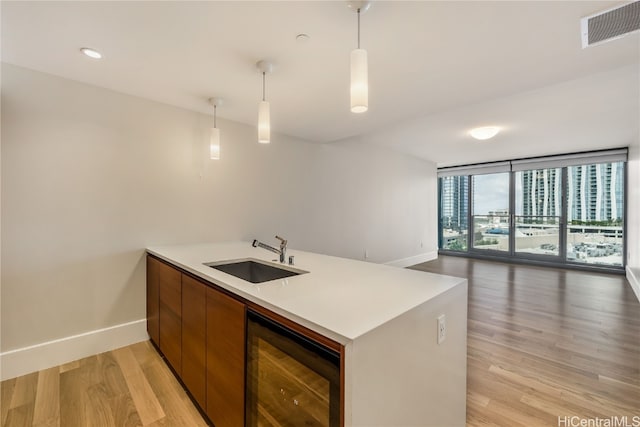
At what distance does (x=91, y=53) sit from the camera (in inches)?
76.7

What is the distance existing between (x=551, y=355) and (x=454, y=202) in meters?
5.97

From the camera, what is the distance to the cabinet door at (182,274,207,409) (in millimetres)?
1596

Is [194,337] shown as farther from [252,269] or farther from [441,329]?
[441,329]

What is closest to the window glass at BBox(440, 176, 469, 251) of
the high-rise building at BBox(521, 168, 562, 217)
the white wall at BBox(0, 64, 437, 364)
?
the high-rise building at BBox(521, 168, 562, 217)

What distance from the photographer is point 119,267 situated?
2.59 m

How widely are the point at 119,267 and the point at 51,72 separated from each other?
165 centimetres

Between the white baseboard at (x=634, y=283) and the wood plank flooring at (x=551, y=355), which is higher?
the white baseboard at (x=634, y=283)

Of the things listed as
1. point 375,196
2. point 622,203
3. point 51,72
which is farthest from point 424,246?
point 51,72

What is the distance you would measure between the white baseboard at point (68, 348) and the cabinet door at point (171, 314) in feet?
1.84

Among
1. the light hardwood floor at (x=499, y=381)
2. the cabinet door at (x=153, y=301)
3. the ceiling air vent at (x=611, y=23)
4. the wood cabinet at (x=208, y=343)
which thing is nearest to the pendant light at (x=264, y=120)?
the wood cabinet at (x=208, y=343)

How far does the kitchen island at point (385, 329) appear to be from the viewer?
0.89 meters

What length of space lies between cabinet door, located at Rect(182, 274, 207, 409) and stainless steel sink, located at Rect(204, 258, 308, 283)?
26 cm

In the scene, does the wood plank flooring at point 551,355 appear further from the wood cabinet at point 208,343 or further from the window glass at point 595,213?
the window glass at point 595,213

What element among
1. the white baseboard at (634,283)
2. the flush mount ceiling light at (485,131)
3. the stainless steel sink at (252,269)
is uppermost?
the flush mount ceiling light at (485,131)
